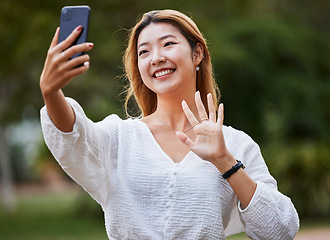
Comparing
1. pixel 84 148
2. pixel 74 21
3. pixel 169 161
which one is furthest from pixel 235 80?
pixel 74 21

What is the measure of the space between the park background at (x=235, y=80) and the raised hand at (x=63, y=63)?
29.1ft

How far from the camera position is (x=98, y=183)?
2193 mm

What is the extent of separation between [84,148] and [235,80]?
40.3 feet

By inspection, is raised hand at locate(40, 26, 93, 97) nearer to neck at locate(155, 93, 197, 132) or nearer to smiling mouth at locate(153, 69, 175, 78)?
smiling mouth at locate(153, 69, 175, 78)

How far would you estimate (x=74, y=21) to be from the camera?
1828mm

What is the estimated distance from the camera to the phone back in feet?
5.89

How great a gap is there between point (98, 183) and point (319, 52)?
1298 centimetres

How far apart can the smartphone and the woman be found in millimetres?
218

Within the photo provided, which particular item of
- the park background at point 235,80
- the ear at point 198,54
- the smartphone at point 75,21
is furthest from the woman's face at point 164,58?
the park background at point 235,80

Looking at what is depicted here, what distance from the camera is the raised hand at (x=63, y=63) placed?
1.73m

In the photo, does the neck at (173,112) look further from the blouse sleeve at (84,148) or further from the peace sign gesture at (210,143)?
the peace sign gesture at (210,143)

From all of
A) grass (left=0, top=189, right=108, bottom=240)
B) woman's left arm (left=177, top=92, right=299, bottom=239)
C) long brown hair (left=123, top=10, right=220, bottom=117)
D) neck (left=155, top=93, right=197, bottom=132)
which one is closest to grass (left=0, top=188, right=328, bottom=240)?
grass (left=0, top=189, right=108, bottom=240)

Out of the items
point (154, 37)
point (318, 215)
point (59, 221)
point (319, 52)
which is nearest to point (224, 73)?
point (319, 52)

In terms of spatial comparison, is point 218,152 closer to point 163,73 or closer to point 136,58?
point 163,73
